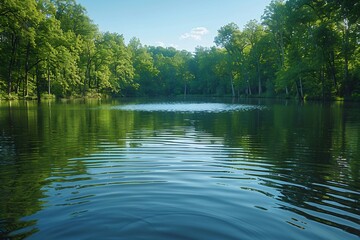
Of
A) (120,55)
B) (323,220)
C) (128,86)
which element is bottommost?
(323,220)

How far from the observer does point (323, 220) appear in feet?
16.2

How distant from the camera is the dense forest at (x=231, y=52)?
48344 mm

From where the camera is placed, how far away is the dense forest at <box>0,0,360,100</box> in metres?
48.3

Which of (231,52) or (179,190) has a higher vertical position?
(231,52)

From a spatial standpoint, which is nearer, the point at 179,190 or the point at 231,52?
the point at 179,190

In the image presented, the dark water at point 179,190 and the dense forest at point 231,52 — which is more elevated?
the dense forest at point 231,52

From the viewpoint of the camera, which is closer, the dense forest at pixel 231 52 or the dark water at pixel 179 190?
the dark water at pixel 179 190

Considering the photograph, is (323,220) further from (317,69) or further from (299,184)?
(317,69)

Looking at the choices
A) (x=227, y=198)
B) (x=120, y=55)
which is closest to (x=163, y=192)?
(x=227, y=198)

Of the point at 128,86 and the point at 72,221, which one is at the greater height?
the point at 128,86

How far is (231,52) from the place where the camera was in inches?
3637

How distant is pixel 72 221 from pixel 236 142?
9122 mm

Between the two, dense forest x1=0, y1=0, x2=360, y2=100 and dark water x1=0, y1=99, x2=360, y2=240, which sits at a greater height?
dense forest x1=0, y1=0, x2=360, y2=100

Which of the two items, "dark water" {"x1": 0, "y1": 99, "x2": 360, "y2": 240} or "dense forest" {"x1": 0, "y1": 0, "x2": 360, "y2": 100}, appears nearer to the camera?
"dark water" {"x1": 0, "y1": 99, "x2": 360, "y2": 240}
